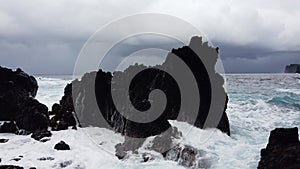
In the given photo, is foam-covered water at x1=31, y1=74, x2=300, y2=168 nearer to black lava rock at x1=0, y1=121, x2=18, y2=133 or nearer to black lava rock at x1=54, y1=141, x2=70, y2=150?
black lava rock at x1=54, y1=141, x2=70, y2=150

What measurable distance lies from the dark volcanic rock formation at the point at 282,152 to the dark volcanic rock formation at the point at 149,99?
7.04 meters

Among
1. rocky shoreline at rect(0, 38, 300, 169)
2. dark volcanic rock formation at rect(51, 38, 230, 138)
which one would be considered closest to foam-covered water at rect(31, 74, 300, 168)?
rocky shoreline at rect(0, 38, 300, 169)

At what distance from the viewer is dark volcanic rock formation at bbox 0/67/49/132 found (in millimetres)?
21656

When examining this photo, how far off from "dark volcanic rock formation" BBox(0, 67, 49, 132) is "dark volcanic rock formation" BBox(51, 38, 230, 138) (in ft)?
3.82

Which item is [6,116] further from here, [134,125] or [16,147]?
[134,125]

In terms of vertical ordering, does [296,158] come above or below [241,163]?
above

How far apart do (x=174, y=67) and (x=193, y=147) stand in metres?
5.96

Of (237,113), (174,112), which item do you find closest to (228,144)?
(174,112)

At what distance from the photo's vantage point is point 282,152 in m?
10.8

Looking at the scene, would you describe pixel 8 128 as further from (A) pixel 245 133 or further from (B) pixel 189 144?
(A) pixel 245 133

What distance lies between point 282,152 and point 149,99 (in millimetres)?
9712

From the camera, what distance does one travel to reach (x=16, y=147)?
17750 millimetres

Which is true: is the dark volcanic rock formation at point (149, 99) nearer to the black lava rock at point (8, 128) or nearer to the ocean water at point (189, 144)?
the ocean water at point (189, 144)

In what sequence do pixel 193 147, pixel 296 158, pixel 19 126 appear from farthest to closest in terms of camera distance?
1. pixel 19 126
2. pixel 193 147
3. pixel 296 158
